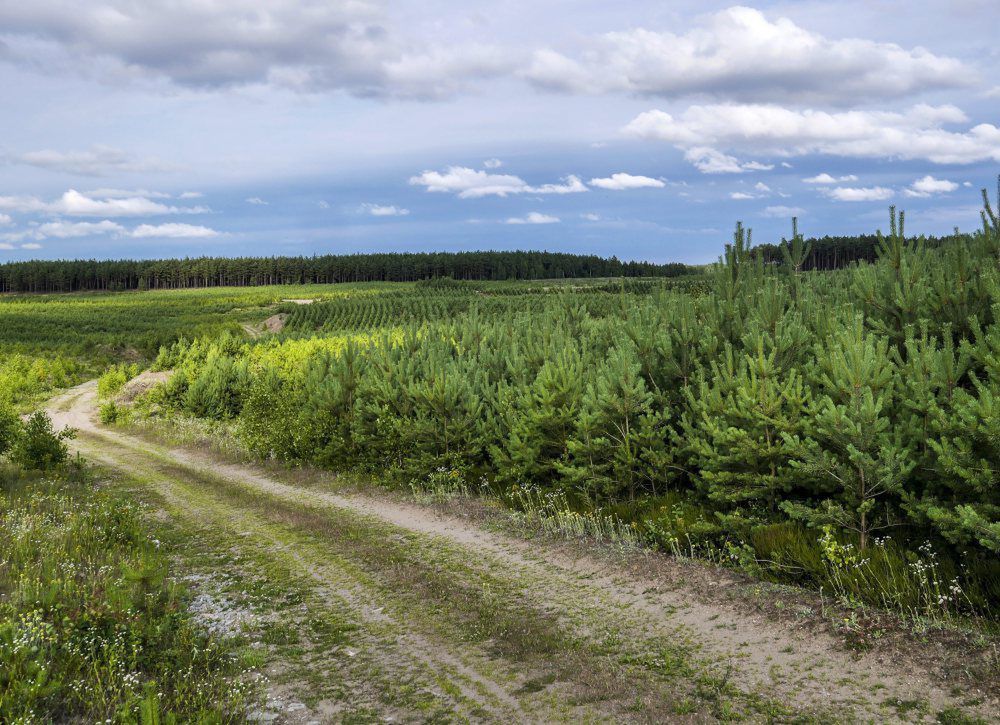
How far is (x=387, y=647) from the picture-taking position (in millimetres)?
7410

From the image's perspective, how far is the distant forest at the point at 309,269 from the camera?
17625cm

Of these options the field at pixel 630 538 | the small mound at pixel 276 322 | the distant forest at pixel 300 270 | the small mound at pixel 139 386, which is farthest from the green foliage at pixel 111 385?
the distant forest at pixel 300 270

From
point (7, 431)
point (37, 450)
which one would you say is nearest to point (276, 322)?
point (7, 431)

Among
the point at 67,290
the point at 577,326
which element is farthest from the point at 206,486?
the point at 67,290

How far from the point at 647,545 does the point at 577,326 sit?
806 cm

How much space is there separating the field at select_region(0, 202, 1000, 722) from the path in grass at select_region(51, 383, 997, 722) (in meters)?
0.04

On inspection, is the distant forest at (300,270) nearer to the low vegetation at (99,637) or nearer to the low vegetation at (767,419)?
the low vegetation at (767,419)

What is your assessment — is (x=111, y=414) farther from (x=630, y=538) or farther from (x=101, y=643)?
(x=630, y=538)

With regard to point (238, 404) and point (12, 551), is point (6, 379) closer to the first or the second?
point (238, 404)

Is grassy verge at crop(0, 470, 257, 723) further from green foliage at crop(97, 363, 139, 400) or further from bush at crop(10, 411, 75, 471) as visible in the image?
green foliage at crop(97, 363, 139, 400)

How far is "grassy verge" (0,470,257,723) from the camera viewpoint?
5.95 meters

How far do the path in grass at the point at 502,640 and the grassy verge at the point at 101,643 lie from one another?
593mm


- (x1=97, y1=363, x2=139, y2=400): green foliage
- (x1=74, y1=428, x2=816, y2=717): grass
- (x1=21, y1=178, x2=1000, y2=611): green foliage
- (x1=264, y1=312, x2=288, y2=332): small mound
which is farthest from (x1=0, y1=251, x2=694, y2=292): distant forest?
(x1=74, y1=428, x2=816, y2=717): grass

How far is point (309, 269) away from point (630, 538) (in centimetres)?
18792
